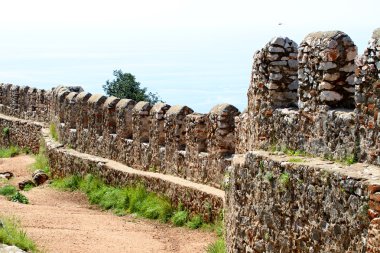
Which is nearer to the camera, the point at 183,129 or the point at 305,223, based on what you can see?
the point at 305,223

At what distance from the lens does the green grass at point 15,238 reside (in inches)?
457

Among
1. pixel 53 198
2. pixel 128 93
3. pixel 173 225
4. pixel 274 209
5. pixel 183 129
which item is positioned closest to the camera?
pixel 274 209

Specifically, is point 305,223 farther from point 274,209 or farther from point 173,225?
point 173,225

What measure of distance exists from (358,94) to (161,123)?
30.9 feet

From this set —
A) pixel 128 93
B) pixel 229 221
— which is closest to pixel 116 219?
pixel 229 221

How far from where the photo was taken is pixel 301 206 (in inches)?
348

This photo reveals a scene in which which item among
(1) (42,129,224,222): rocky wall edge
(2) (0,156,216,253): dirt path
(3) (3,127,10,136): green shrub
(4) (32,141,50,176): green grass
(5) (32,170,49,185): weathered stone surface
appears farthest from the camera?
(3) (3,127,10,136): green shrub

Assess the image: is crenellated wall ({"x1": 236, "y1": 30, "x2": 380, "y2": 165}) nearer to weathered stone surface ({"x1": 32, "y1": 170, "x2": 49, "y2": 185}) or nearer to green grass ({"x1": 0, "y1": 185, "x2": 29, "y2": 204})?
green grass ({"x1": 0, "y1": 185, "x2": 29, "y2": 204})

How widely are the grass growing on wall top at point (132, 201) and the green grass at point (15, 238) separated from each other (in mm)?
3327

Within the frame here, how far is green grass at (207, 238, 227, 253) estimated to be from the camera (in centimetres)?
1217

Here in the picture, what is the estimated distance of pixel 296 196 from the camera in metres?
8.95

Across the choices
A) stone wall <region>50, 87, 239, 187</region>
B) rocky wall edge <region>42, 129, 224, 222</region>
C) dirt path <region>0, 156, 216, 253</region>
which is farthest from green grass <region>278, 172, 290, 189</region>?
stone wall <region>50, 87, 239, 187</region>

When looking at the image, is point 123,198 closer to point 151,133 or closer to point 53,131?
point 151,133

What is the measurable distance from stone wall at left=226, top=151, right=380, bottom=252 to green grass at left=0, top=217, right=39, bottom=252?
2681mm
